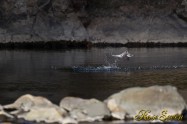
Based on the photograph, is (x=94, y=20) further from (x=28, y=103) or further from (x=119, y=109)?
(x=119, y=109)

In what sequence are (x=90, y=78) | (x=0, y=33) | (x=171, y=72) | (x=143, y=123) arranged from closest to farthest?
(x=143, y=123) < (x=90, y=78) < (x=171, y=72) < (x=0, y=33)

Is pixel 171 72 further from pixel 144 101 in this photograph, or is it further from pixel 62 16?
pixel 62 16

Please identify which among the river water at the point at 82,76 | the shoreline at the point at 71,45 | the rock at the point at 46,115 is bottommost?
the shoreline at the point at 71,45

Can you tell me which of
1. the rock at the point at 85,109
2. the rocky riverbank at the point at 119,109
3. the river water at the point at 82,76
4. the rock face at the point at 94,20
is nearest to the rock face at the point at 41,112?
the rocky riverbank at the point at 119,109

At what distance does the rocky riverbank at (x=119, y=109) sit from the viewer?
82.5 feet

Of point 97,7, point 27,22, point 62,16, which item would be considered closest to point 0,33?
point 27,22

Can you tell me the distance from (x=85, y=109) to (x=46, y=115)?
6.15 feet

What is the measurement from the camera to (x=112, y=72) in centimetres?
4806

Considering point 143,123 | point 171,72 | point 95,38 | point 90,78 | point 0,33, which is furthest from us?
point 95,38

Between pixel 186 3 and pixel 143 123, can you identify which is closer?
pixel 143 123

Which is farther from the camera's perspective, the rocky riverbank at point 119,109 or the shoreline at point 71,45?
the shoreline at point 71,45

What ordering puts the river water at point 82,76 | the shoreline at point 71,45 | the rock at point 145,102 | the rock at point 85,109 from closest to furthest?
the rock at point 85,109, the rock at point 145,102, the river water at point 82,76, the shoreline at point 71,45

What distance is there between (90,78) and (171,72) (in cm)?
832

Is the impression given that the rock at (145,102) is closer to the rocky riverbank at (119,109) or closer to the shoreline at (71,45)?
the rocky riverbank at (119,109)
